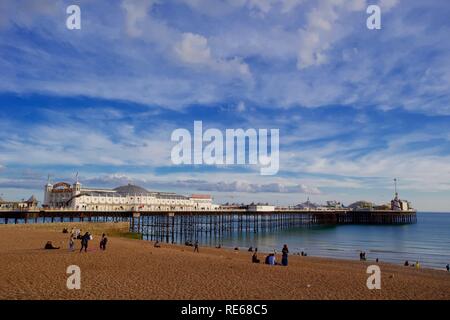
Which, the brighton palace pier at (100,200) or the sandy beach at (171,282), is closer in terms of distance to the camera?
the sandy beach at (171,282)

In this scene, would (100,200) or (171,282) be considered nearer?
(171,282)

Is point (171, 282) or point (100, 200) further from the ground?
point (100, 200)

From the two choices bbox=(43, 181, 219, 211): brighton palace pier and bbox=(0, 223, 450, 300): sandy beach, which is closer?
bbox=(0, 223, 450, 300): sandy beach

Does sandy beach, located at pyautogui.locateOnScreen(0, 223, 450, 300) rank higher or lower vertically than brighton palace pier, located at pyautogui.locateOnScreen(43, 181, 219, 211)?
lower

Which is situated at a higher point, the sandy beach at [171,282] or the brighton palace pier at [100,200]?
the brighton palace pier at [100,200]

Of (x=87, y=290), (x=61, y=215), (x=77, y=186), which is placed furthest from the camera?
(x=77, y=186)

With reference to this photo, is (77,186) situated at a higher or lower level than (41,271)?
higher
